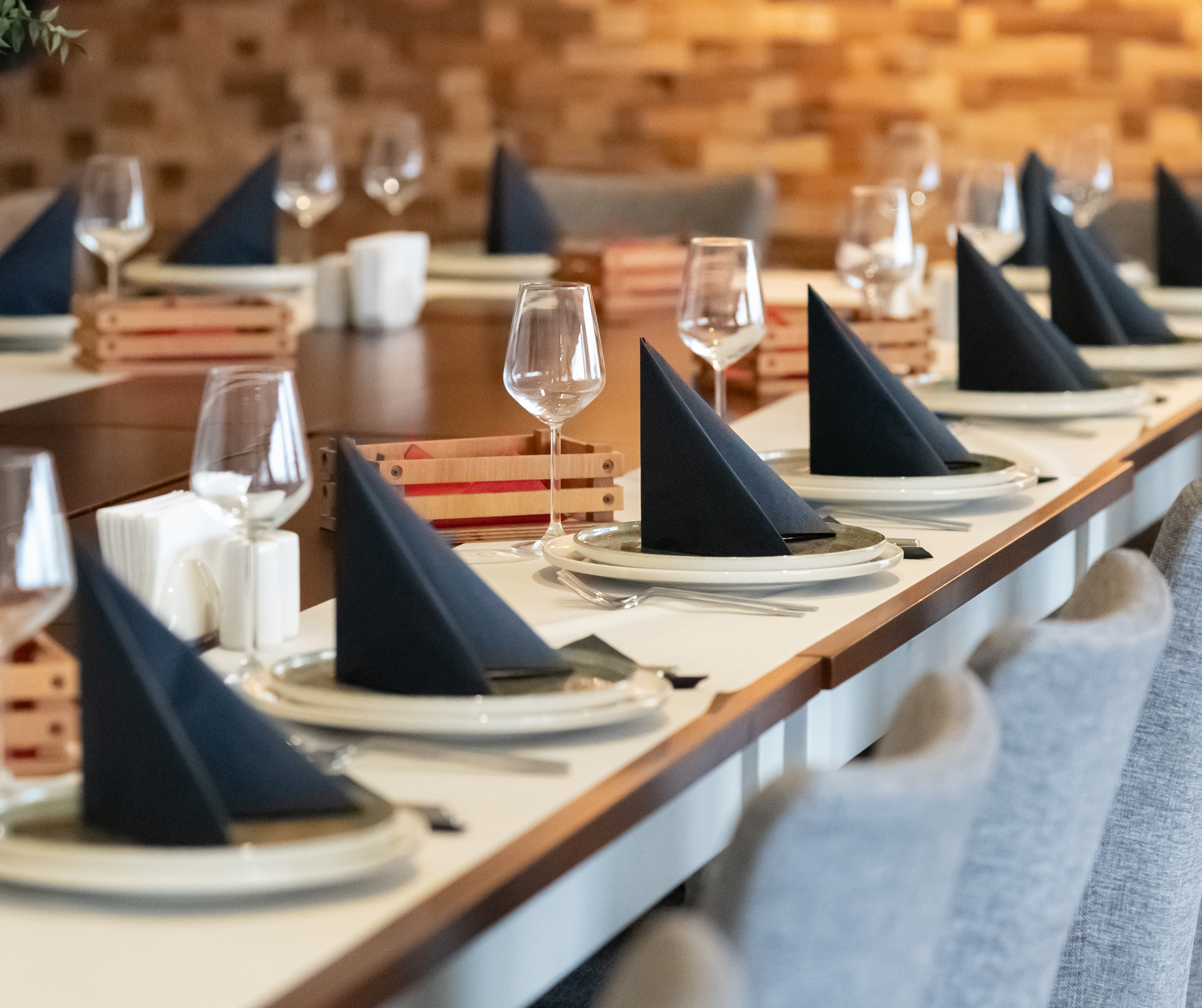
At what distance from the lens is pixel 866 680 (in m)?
1.27

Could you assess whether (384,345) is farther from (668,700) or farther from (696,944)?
(696,944)

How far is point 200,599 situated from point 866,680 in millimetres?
480

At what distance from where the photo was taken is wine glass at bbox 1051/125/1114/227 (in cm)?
338

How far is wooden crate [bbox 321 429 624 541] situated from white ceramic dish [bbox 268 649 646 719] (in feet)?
1.44

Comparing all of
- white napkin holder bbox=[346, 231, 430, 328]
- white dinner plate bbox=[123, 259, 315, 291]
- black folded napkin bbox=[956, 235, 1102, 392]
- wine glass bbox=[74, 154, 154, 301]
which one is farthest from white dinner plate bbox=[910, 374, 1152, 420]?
white dinner plate bbox=[123, 259, 315, 291]

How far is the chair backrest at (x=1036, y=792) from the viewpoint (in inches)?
36.3

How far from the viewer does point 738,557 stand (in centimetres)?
132

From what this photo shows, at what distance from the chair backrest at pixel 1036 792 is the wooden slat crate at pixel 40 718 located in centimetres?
48

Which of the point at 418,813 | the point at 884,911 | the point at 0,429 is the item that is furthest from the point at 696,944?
the point at 0,429

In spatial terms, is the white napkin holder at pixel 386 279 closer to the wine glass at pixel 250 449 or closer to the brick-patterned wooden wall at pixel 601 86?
the wine glass at pixel 250 449

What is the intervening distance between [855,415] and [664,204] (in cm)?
280

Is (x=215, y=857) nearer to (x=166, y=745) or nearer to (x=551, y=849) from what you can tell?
(x=166, y=745)

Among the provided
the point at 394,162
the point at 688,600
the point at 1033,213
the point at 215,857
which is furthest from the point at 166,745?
the point at 394,162

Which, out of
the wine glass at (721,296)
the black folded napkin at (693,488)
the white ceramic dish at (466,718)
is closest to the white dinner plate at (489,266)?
the wine glass at (721,296)
